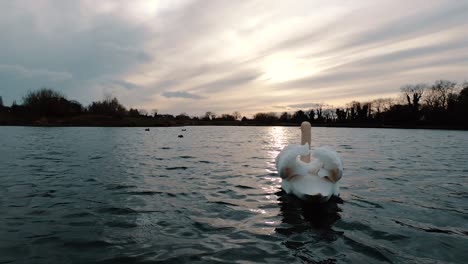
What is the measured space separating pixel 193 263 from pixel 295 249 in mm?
1616

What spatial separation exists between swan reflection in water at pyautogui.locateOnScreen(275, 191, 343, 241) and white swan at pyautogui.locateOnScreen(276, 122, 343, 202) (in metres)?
0.31

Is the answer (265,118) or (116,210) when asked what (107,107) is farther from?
(116,210)

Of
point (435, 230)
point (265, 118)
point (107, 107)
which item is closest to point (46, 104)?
point (107, 107)

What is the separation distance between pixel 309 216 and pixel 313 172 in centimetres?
98

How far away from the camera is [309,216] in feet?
20.3

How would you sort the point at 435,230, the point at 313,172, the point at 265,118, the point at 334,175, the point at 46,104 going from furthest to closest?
the point at 265,118
the point at 46,104
the point at 313,172
the point at 334,175
the point at 435,230

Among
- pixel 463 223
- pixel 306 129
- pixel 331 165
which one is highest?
pixel 306 129

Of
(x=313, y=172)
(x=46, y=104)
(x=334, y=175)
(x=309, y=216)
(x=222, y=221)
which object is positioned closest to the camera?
(x=222, y=221)

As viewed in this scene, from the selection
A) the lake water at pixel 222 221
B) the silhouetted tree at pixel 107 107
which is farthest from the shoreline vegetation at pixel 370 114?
the lake water at pixel 222 221

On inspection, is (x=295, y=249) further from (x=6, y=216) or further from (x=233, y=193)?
(x=6, y=216)

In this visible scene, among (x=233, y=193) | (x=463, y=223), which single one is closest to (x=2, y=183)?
(x=233, y=193)

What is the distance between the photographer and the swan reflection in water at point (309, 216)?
17.6 ft

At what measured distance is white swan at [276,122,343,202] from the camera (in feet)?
20.8

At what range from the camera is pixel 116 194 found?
8.23 m
